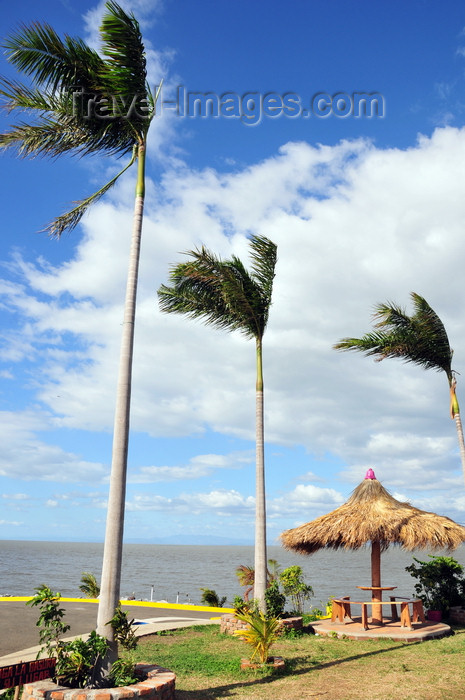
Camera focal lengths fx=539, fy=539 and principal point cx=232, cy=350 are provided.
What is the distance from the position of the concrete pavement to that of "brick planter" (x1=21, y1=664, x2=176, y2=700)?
474cm

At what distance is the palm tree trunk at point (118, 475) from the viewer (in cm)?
779

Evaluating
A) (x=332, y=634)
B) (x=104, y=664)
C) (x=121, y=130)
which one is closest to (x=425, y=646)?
(x=332, y=634)

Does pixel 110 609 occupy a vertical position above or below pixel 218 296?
below

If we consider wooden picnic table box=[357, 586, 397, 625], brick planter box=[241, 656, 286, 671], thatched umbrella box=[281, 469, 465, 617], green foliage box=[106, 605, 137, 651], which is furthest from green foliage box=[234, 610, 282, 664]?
wooden picnic table box=[357, 586, 397, 625]

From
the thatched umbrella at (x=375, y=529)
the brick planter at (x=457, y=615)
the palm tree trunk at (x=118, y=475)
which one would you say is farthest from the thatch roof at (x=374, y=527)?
the palm tree trunk at (x=118, y=475)

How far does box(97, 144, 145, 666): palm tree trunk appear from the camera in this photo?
7789 mm

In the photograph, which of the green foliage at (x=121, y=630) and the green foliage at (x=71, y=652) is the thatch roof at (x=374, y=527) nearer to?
the green foliage at (x=121, y=630)

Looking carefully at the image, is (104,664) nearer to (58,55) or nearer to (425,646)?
(425,646)

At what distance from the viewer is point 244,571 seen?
65.4 feet

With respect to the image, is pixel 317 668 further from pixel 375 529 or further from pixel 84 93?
pixel 84 93

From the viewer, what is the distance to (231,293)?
14789 mm

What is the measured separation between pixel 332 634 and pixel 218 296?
933 cm

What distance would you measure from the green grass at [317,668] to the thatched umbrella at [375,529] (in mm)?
2453

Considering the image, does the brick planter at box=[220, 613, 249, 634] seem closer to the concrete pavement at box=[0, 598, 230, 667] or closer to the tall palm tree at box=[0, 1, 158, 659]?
the concrete pavement at box=[0, 598, 230, 667]
